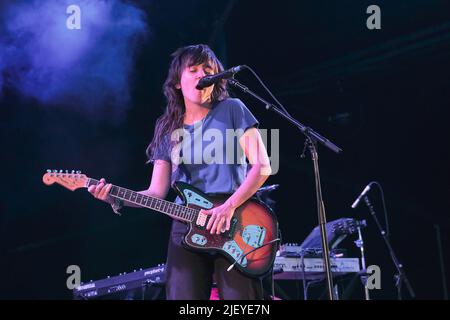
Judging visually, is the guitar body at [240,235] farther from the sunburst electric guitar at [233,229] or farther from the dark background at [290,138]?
the dark background at [290,138]

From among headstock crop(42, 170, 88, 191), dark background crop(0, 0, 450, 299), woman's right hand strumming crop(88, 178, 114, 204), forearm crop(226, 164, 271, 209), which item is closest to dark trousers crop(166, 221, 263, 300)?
forearm crop(226, 164, 271, 209)

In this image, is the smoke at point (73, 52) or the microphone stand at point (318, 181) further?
the smoke at point (73, 52)

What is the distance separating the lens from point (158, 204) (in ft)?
10.0

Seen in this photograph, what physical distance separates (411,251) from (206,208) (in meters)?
5.48

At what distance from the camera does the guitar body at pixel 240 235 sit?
2.83 m

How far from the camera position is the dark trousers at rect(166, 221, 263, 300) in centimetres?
270

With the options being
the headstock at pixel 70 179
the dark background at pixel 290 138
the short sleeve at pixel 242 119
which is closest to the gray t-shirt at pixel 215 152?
the short sleeve at pixel 242 119

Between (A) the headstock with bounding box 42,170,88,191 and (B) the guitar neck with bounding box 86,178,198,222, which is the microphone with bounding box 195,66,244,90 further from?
(A) the headstock with bounding box 42,170,88,191

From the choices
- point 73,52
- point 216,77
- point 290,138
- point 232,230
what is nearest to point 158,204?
point 232,230

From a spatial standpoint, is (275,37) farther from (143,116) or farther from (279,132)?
(143,116)

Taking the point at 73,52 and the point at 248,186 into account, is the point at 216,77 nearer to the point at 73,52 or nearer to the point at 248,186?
the point at 248,186

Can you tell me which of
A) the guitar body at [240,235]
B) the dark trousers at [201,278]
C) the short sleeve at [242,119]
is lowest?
the dark trousers at [201,278]

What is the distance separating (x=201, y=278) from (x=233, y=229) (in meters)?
0.34

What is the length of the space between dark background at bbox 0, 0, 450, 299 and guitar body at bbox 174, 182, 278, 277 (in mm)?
3610
